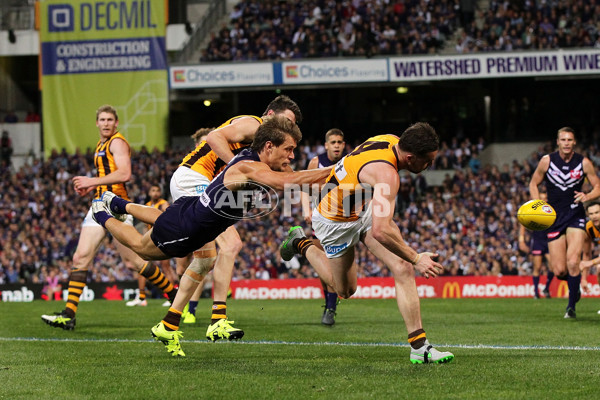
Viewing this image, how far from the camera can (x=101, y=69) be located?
3609 cm

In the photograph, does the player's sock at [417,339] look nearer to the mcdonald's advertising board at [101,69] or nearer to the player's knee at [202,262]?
the player's knee at [202,262]

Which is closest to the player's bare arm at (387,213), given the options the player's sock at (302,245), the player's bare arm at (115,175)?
the player's sock at (302,245)

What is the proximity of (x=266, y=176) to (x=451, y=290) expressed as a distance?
16.4m

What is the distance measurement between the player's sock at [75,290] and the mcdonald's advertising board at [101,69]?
23551mm

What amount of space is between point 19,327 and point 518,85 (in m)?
25.9

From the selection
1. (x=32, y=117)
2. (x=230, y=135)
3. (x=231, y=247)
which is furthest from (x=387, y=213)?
(x=32, y=117)

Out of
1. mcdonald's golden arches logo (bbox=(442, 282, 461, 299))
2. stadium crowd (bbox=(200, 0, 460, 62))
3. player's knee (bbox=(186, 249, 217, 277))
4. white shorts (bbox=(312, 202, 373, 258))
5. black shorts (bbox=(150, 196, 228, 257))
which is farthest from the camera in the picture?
stadium crowd (bbox=(200, 0, 460, 62))

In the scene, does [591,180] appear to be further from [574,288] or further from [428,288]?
[428,288]

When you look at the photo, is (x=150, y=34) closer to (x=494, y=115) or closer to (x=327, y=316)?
(x=494, y=115)

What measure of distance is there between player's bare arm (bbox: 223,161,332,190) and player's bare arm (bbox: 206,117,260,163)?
4.77ft

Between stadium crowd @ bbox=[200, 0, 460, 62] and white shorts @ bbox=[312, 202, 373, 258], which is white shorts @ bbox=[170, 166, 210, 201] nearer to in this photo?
white shorts @ bbox=[312, 202, 373, 258]

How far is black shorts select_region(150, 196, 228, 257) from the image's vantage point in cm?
815

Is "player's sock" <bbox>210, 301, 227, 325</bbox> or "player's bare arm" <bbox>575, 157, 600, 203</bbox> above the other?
"player's bare arm" <bbox>575, 157, 600, 203</bbox>

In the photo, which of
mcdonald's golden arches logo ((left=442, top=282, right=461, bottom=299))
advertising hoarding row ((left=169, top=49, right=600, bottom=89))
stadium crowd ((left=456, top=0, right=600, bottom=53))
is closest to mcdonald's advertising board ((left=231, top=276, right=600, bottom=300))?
mcdonald's golden arches logo ((left=442, top=282, right=461, bottom=299))
